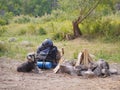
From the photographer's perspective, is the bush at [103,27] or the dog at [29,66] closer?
the dog at [29,66]

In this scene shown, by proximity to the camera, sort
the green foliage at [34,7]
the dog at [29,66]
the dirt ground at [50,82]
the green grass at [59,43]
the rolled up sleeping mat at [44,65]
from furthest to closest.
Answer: the green foliage at [34,7], the green grass at [59,43], the rolled up sleeping mat at [44,65], the dog at [29,66], the dirt ground at [50,82]

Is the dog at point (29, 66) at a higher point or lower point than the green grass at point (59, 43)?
higher

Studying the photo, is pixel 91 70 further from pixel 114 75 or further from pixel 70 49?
pixel 70 49

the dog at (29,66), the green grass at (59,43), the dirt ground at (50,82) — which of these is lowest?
the green grass at (59,43)

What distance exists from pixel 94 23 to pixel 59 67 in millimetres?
8345

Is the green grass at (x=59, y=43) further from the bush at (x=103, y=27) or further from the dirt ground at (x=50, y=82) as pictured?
the dirt ground at (x=50, y=82)

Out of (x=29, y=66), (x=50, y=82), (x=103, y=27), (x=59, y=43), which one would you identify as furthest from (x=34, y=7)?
(x=50, y=82)

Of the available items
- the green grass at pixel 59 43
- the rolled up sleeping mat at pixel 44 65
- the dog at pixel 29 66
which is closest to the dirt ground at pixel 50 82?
the dog at pixel 29 66

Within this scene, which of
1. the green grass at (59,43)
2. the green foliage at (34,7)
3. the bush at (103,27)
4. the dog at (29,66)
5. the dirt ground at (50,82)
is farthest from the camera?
the green foliage at (34,7)

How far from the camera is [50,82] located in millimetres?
7852

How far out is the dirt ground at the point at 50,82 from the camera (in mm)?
7316

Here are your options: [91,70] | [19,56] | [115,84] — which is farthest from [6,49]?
[115,84]

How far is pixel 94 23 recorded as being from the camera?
55.9 feet

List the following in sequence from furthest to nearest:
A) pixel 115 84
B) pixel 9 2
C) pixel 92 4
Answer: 1. pixel 9 2
2. pixel 92 4
3. pixel 115 84
